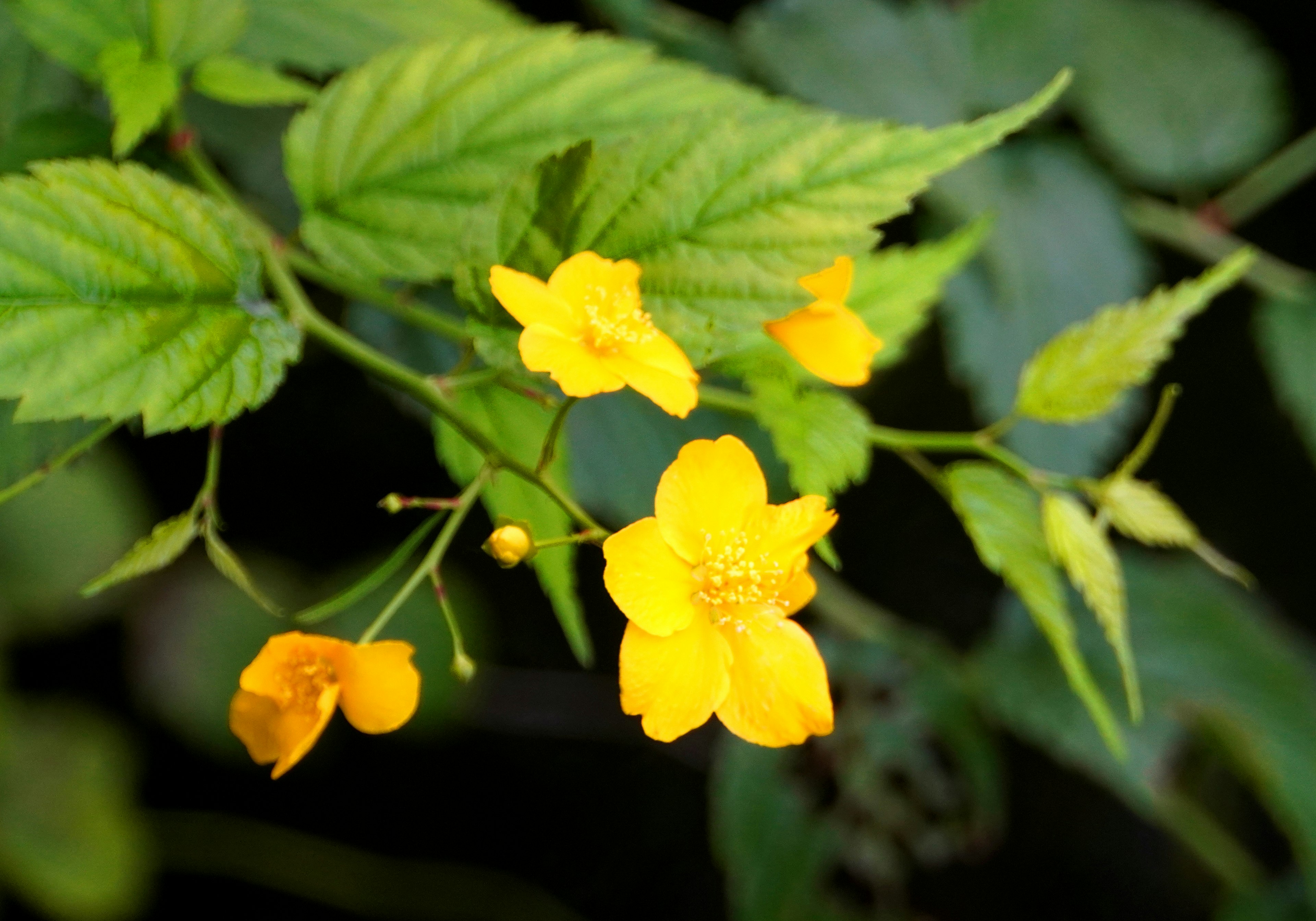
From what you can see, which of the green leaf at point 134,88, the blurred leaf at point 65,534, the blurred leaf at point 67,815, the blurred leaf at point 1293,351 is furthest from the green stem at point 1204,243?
the blurred leaf at point 67,815

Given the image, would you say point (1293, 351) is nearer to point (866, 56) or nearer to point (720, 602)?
point (866, 56)

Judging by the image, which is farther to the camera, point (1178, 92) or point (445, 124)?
point (1178, 92)

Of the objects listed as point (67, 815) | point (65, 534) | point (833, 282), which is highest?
point (833, 282)

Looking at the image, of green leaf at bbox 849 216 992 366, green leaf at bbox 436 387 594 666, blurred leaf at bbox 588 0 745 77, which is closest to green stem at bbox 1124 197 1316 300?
blurred leaf at bbox 588 0 745 77

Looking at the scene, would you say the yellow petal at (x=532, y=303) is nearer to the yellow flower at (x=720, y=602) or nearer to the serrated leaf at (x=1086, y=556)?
the yellow flower at (x=720, y=602)

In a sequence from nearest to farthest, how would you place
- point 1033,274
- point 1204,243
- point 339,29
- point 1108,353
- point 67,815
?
point 1108,353
point 339,29
point 1033,274
point 1204,243
point 67,815

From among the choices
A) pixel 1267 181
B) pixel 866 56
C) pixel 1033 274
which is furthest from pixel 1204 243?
pixel 866 56

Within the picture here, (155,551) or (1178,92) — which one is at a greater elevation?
(1178,92)
